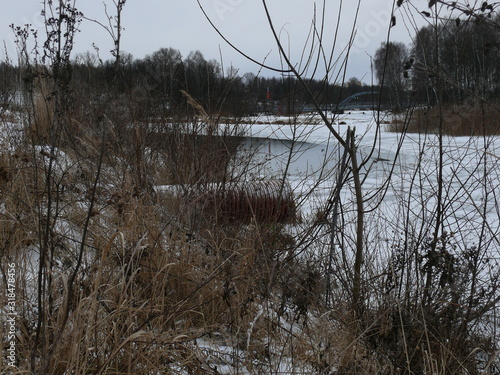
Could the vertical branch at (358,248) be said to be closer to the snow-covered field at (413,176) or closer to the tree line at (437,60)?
the snow-covered field at (413,176)

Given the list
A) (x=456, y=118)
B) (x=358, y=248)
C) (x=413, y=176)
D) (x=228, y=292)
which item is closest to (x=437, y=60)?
(x=413, y=176)

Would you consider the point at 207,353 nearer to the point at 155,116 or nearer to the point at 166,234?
the point at 166,234

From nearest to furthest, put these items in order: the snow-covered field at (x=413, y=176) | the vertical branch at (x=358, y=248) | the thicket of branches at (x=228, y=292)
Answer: the thicket of branches at (x=228, y=292), the vertical branch at (x=358, y=248), the snow-covered field at (x=413, y=176)

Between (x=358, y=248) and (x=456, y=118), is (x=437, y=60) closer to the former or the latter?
(x=358, y=248)

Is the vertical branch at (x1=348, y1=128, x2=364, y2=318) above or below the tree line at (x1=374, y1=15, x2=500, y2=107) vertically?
below

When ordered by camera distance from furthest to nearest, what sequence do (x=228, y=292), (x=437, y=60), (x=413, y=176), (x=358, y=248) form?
(x=413, y=176), (x=358, y=248), (x=437, y=60), (x=228, y=292)

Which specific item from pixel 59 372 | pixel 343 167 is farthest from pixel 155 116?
pixel 59 372

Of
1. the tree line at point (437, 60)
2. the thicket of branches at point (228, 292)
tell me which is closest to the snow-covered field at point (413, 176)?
the thicket of branches at point (228, 292)

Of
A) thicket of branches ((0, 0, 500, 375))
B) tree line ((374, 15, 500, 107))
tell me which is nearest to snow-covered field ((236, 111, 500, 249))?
thicket of branches ((0, 0, 500, 375))

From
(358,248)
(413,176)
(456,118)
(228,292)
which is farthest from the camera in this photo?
(456,118)

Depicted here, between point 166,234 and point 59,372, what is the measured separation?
1387 mm

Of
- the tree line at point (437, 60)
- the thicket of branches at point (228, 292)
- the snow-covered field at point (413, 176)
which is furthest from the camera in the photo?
the snow-covered field at point (413, 176)

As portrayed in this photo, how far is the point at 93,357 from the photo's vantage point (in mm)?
1946

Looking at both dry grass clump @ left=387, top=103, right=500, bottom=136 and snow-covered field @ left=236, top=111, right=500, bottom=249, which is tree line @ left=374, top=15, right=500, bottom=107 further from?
snow-covered field @ left=236, top=111, right=500, bottom=249
